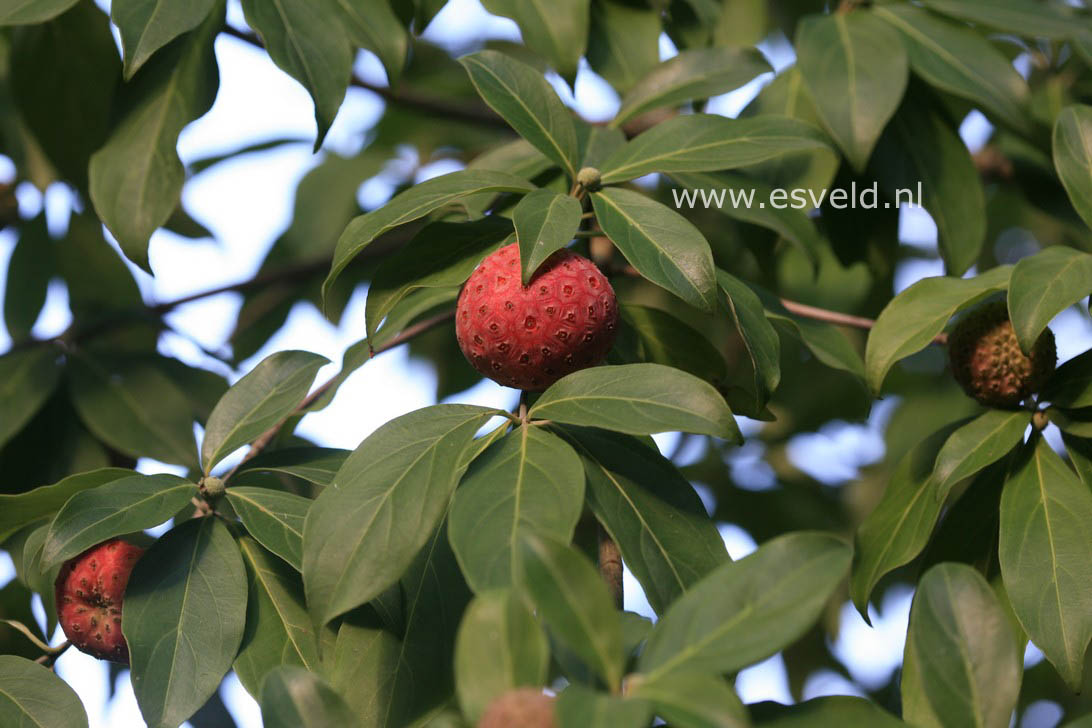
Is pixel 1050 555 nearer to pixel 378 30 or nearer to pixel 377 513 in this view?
pixel 377 513

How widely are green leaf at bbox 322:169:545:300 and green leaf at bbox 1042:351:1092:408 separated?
59 cm

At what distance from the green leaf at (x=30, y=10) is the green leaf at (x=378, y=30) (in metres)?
0.33

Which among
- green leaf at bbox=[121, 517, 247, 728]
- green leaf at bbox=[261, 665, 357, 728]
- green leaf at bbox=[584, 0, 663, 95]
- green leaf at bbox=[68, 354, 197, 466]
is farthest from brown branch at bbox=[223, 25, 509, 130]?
green leaf at bbox=[261, 665, 357, 728]

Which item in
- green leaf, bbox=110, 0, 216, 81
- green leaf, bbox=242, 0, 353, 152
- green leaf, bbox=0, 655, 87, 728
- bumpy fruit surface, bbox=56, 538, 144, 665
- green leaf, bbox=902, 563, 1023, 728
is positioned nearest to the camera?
green leaf, bbox=902, 563, 1023, 728

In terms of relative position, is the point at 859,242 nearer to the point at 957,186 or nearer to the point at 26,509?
the point at 957,186

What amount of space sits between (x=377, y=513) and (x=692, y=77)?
85 centimetres

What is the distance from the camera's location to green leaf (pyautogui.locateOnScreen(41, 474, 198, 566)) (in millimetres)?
1005

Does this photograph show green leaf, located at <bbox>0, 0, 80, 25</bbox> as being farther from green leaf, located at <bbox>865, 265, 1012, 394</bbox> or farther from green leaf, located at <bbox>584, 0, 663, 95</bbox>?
green leaf, located at <bbox>865, 265, 1012, 394</bbox>

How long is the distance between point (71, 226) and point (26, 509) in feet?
3.74

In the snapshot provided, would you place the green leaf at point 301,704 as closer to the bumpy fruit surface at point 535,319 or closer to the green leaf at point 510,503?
the green leaf at point 510,503

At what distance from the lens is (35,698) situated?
3.32ft

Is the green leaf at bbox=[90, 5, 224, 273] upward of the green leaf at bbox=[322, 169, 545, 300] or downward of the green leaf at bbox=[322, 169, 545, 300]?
downward

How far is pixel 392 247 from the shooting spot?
201 centimetres

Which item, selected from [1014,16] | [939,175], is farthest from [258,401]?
[1014,16]
